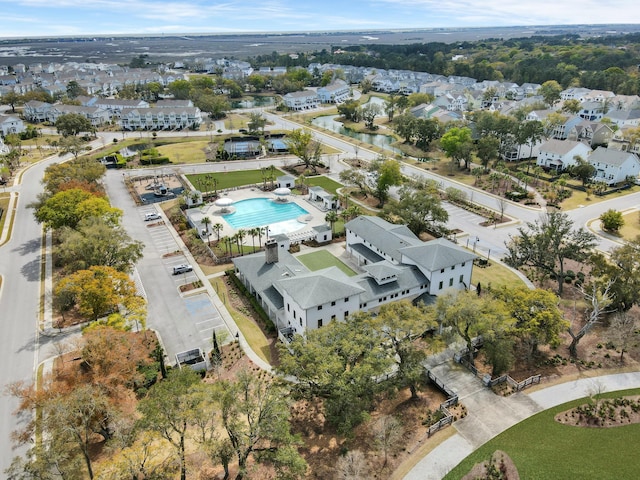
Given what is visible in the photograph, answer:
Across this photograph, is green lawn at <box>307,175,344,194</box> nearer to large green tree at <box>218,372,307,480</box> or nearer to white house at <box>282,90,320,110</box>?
large green tree at <box>218,372,307,480</box>

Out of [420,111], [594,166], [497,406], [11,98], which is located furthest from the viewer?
[11,98]

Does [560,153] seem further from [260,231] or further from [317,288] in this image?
[317,288]

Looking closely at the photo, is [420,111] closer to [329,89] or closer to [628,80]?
[329,89]

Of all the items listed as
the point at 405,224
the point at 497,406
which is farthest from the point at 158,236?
the point at 497,406

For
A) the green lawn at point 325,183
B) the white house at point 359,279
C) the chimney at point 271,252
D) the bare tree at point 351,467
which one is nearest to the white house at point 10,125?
the green lawn at point 325,183

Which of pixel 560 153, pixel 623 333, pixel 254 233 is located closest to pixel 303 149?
pixel 254 233
